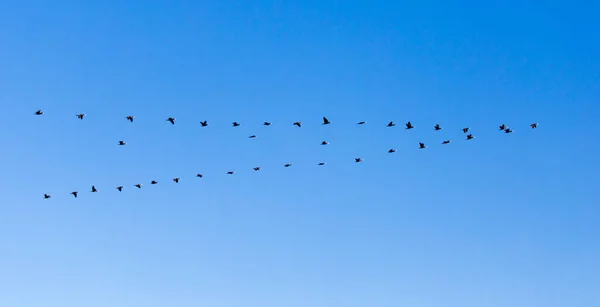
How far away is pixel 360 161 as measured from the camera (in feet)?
264

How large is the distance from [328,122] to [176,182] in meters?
16.4

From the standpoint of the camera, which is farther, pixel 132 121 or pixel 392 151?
pixel 392 151

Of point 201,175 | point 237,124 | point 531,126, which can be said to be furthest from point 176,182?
point 531,126

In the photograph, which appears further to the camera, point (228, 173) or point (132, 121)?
point (228, 173)

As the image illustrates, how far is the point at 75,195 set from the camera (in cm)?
7781

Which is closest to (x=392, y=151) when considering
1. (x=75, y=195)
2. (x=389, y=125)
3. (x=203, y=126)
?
(x=389, y=125)

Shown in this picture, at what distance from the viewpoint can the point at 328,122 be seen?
2891 inches

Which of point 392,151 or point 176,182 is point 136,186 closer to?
point 176,182

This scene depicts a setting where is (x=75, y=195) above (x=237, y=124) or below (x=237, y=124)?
below

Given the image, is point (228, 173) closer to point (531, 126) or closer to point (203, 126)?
point (203, 126)

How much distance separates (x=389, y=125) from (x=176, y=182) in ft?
68.6

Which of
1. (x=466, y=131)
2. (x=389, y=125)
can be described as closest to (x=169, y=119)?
(x=389, y=125)

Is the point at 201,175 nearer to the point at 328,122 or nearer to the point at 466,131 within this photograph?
the point at 328,122

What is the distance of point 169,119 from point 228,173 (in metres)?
9.06
